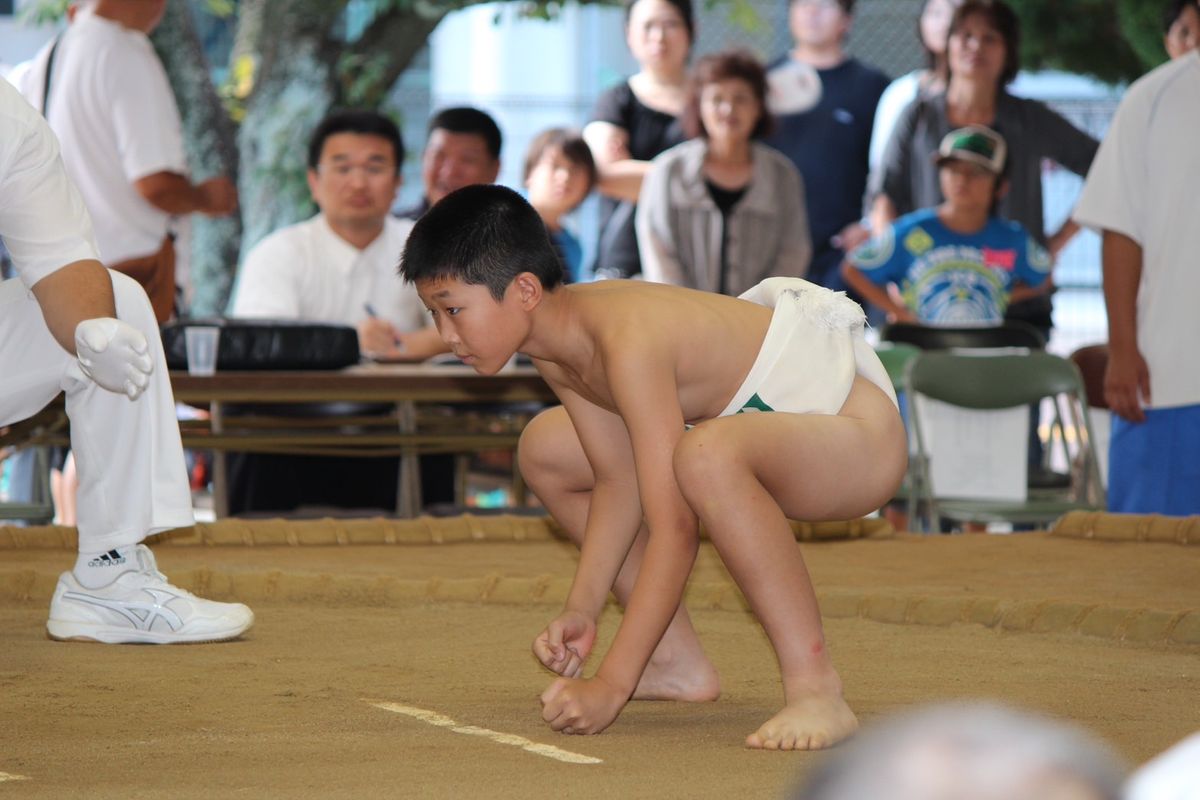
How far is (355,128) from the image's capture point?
13.8 ft

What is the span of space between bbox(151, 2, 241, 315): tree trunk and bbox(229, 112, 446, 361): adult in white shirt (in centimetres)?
292

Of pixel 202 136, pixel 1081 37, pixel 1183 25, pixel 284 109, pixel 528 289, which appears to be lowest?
pixel 528 289

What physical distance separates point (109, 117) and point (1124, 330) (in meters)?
2.48

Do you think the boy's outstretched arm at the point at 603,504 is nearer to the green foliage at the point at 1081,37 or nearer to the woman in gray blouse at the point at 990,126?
the woman in gray blouse at the point at 990,126

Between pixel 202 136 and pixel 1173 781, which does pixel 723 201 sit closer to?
pixel 202 136

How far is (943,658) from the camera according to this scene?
224 cm

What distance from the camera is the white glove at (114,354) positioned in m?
2.11

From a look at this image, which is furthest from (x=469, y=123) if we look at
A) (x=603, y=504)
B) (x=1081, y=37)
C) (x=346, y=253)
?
(x=1081, y=37)

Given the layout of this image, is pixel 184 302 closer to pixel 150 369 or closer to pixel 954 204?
pixel 954 204

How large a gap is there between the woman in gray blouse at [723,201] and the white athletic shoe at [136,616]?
2468 mm

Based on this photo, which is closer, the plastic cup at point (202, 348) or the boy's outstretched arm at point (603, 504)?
the boy's outstretched arm at point (603, 504)

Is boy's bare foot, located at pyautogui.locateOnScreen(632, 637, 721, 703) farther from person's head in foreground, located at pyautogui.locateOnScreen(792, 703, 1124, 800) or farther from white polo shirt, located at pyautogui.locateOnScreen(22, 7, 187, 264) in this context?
white polo shirt, located at pyautogui.locateOnScreen(22, 7, 187, 264)

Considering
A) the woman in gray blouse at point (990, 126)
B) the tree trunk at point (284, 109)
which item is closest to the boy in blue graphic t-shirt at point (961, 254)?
the woman in gray blouse at point (990, 126)

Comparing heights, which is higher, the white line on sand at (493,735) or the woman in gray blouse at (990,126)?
the woman in gray blouse at (990,126)
